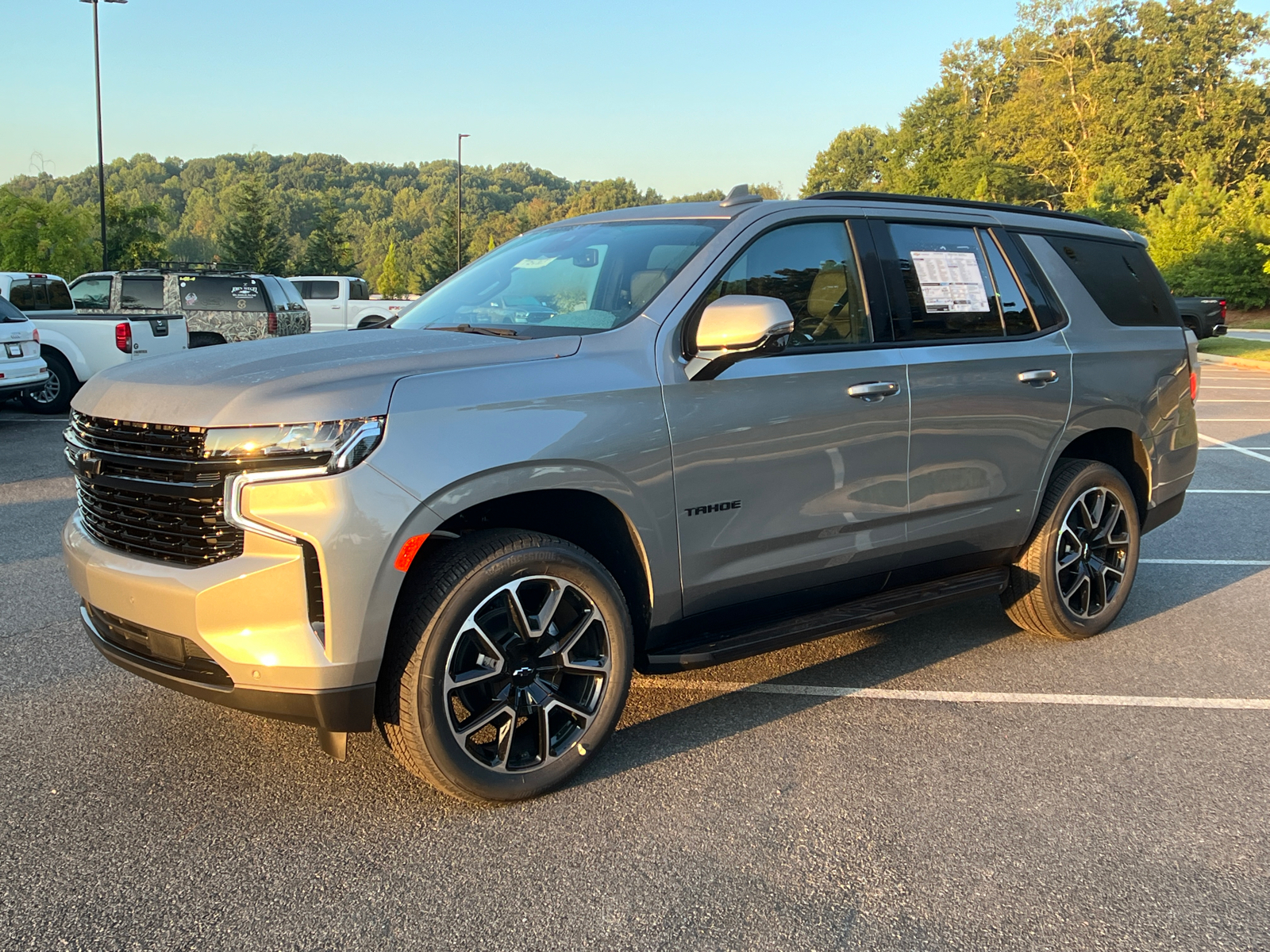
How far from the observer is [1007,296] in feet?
15.8

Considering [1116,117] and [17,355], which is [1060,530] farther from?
[1116,117]

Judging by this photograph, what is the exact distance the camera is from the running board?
11.9ft

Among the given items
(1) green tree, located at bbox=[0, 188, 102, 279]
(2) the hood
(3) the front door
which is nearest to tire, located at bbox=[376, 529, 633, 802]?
(3) the front door

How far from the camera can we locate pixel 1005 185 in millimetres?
80938

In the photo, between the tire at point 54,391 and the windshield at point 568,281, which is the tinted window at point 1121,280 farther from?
the tire at point 54,391

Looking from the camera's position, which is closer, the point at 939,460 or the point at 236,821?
the point at 236,821

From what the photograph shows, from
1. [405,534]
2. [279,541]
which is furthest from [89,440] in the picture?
[405,534]

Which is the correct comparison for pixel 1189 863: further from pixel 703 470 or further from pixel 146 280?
pixel 146 280

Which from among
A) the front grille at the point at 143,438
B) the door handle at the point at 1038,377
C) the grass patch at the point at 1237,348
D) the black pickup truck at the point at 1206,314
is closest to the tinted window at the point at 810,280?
the door handle at the point at 1038,377

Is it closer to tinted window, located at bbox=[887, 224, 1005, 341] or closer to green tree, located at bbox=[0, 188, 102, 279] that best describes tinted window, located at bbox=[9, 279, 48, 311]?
tinted window, located at bbox=[887, 224, 1005, 341]

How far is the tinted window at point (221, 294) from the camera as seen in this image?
17.8 m

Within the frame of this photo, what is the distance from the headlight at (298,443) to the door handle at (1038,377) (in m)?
3.07

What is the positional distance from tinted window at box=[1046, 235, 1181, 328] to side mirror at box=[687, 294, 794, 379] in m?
2.33

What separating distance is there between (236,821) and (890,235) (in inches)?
133
